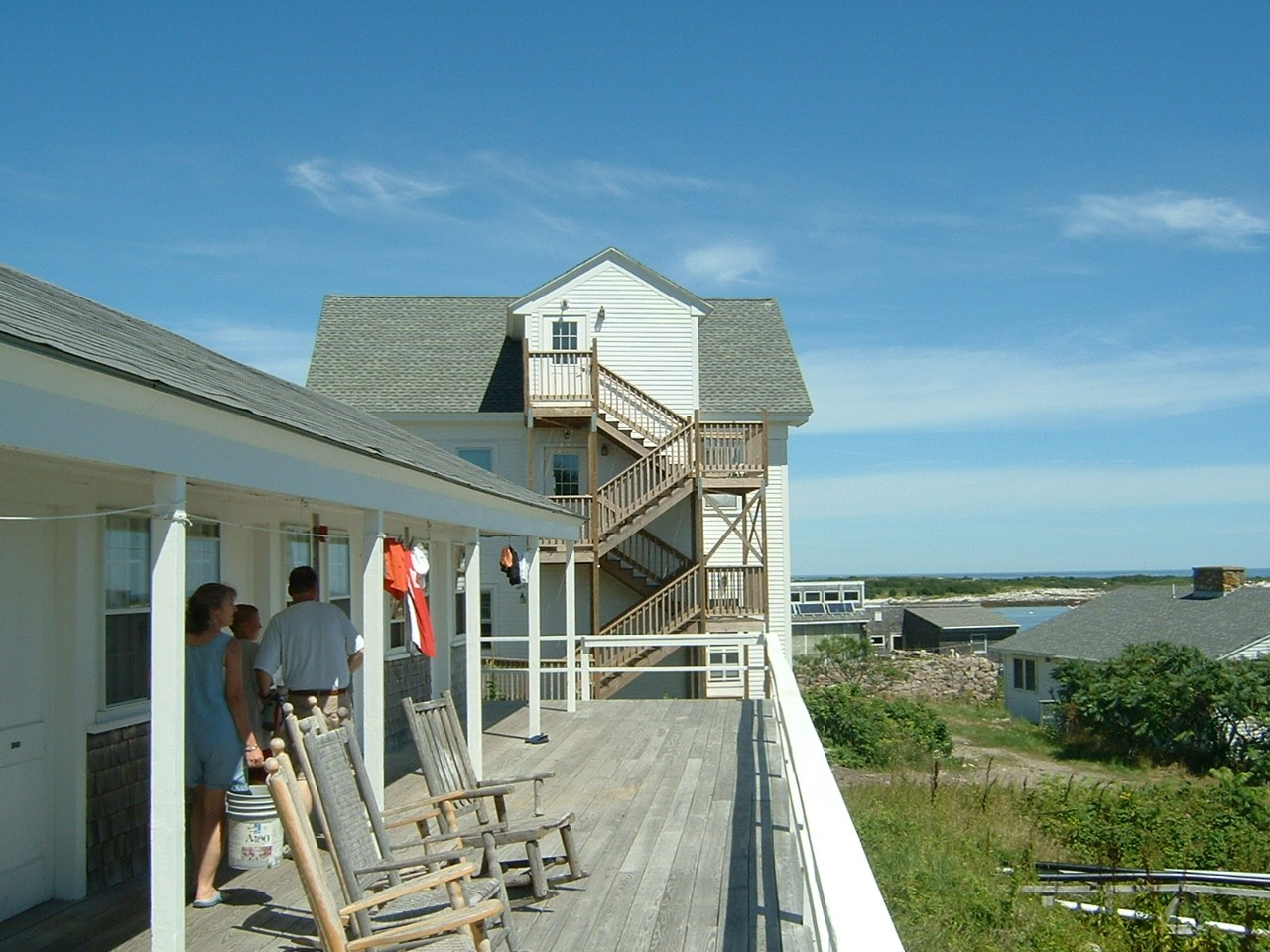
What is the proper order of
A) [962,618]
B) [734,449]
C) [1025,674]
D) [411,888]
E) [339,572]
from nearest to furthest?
[411,888], [339,572], [734,449], [1025,674], [962,618]

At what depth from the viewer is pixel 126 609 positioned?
296 inches

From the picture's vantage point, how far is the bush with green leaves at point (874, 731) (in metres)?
24.2

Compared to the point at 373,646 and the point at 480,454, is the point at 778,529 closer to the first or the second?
the point at 480,454

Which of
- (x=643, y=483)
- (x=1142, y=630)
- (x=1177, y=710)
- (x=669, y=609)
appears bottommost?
(x=1177, y=710)

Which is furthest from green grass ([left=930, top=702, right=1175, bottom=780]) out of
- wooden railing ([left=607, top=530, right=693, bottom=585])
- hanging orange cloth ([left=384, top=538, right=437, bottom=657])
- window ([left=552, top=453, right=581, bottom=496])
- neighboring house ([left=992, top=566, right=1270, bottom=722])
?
hanging orange cloth ([left=384, top=538, right=437, bottom=657])

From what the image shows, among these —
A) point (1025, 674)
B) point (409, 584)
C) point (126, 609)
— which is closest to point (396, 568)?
point (409, 584)

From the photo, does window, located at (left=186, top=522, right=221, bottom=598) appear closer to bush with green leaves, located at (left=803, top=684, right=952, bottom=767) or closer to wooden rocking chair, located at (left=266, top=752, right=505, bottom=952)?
wooden rocking chair, located at (left=266, top=752, right=505, bottom=952)

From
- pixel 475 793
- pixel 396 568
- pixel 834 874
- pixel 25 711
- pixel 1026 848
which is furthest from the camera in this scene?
pixel 1026 848

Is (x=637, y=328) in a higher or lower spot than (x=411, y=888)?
higher

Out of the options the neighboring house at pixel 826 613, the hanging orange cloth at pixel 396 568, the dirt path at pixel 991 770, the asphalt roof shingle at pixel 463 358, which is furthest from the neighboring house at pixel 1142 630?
the hanging orange cloth at pixel 396 568

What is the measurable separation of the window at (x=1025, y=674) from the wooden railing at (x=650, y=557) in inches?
862

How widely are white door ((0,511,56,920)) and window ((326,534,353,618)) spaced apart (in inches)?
196

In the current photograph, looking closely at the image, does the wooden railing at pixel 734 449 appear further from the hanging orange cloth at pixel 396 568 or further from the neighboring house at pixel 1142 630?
the neighboring house at pixel 1142 630

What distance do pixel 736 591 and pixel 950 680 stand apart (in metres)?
31.5
